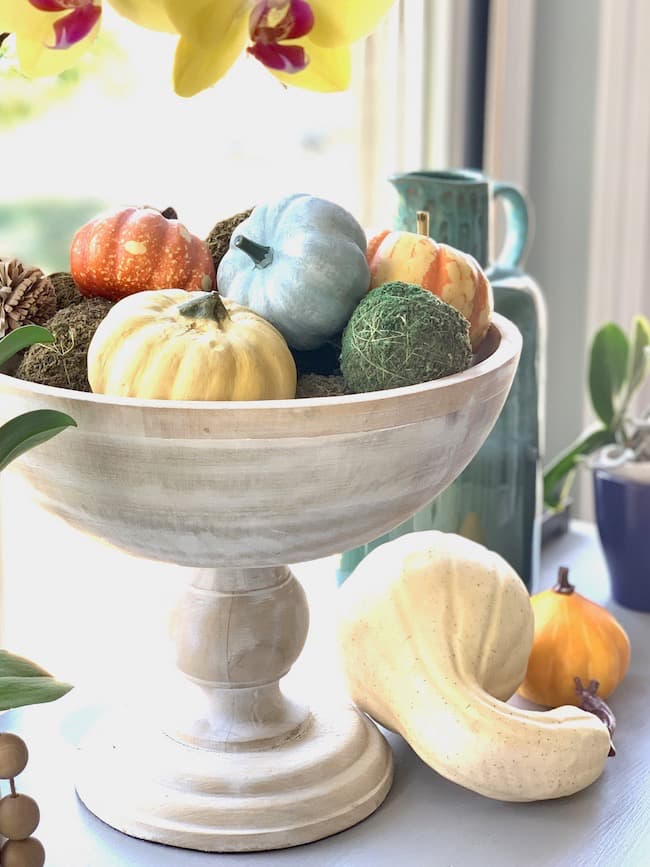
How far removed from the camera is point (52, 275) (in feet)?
2.33

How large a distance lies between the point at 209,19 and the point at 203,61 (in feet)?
0.08

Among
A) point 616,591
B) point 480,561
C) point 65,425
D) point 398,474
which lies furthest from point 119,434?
point 616,591

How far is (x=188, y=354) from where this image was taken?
1.89 ft

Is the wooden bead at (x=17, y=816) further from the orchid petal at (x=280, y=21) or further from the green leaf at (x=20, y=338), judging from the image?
the orchid petal at (x=280, y=21)

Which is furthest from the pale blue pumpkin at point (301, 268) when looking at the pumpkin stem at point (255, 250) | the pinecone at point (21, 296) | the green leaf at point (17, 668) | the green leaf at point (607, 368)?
the green leaf at point (607, 368)

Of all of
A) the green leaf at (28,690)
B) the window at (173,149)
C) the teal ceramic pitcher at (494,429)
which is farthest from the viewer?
the window at (173,149)

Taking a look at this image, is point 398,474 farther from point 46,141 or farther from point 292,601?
point 46,141

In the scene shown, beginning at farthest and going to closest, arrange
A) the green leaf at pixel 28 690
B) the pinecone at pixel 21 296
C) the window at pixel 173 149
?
1. the window at pixel 173 149
2. the pinecone at pixel 21 296
3. the green leaf at pixel 28 690

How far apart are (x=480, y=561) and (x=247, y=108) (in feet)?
2.17

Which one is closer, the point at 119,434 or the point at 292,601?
the point at 119,434

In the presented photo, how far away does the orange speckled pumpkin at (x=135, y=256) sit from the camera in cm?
67

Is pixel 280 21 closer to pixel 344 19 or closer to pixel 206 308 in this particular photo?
pixel 344 19

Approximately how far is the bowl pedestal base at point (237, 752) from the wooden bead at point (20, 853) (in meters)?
0.08

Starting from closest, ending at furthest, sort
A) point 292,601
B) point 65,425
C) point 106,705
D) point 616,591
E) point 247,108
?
point 65,425 < point 292,601 < point 106,705 < point 616,591 < point 247,108
